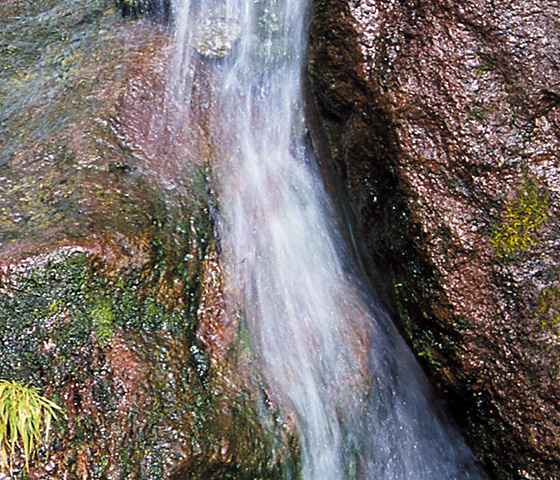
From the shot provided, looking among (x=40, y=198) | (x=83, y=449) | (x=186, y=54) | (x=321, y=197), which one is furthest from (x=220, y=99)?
(x=83, y=449)

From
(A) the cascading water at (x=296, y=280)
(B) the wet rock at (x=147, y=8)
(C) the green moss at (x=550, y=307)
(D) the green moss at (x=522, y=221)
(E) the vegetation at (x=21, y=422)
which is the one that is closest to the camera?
(E) the vegetation at (x=21, y=422)

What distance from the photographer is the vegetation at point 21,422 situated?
8.32ft

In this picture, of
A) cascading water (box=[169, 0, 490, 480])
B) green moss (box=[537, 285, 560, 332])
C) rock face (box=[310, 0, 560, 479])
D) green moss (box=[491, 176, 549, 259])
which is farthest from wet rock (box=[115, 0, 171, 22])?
green moss (box=[537, 285, 560, 332])

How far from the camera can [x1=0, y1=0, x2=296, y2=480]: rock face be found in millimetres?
2736

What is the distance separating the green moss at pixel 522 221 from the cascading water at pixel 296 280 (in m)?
1.03

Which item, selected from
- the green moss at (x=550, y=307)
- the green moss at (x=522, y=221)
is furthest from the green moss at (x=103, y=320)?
the green moss at (x=550, y=307)

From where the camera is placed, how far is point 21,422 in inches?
99.7

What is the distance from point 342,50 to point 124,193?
165 centimetres

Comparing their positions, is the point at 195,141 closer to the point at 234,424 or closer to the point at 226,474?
the point at 234,424

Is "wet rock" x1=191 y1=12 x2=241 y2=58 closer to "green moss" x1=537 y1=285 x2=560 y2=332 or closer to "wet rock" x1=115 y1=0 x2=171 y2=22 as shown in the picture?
"wet rock" x1=115 y1=0 x2=171 y2=22

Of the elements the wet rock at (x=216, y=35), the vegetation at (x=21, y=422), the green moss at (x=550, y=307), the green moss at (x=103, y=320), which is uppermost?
the wet rock at (x=216, y=35)

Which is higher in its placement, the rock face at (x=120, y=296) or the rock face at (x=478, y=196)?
the rock face at (x=478, y=196)

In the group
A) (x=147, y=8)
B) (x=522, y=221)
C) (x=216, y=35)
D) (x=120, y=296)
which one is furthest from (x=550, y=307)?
(x=147, y=8)

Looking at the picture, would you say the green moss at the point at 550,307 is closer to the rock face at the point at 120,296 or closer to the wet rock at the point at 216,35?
the rock face at the point at 120,296
